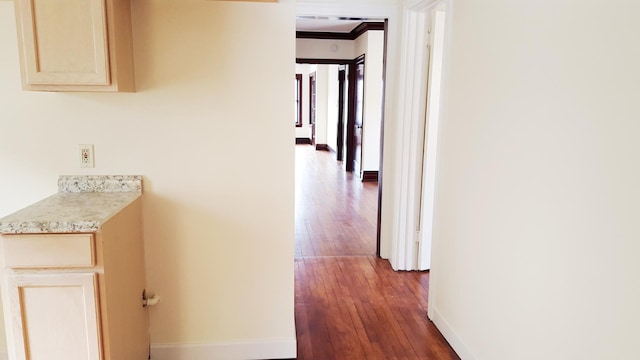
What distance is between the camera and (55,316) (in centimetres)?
172

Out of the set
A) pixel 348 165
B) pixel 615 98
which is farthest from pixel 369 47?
pixel 615 98

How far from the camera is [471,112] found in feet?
7.86

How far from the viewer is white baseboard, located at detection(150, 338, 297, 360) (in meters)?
2.41

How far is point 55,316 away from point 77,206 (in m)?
0.45

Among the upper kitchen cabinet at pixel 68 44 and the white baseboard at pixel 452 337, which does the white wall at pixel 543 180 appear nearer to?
the white baseboard at pixel 452 337

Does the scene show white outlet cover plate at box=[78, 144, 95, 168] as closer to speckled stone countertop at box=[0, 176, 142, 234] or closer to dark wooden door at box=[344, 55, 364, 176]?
speckled stone countertop at box=[0, 176, 142, 234]

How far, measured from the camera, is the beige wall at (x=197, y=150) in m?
2.17

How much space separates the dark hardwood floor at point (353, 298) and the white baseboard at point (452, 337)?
3 centimetres

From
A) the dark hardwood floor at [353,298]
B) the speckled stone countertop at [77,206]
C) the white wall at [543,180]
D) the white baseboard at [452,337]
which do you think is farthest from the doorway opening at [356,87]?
the speckled stone countertop at [77,206]

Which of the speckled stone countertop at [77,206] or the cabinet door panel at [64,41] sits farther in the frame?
the cabinet door panel at [64,41]

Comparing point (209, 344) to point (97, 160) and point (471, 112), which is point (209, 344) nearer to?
point (97, 160)

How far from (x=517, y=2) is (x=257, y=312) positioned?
197cm

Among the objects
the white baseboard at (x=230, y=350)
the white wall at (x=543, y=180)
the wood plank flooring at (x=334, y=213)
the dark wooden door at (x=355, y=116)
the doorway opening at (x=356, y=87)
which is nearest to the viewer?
the white wall at (x=543, y=180)

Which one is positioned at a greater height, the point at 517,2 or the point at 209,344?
the point at 517,2
